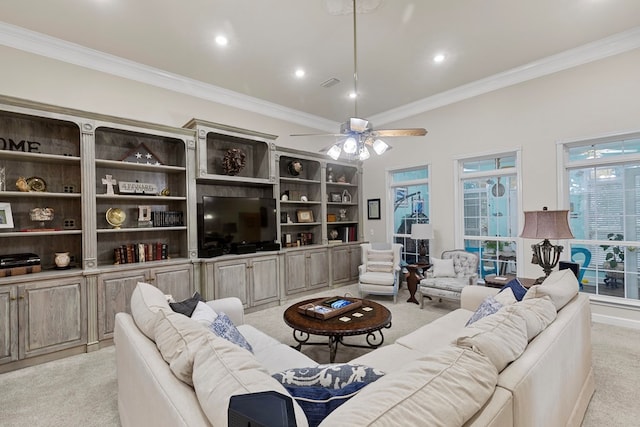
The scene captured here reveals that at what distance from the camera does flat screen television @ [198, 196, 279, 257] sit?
4.04 meters

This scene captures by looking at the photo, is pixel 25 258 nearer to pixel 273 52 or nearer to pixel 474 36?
pixel 273 52

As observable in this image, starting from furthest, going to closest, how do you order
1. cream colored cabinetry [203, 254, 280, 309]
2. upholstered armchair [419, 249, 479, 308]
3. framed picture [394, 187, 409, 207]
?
framed picture [394, 187, 409, 207] → upholstered armchair [419, 249, 479, 308] → cream colored cabinetry [203, 254, 280, 309]

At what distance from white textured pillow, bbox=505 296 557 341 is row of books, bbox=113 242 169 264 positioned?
149 inches

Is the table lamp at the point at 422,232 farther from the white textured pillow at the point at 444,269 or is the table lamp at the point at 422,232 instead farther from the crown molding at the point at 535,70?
the crown molding at the point at 535,70

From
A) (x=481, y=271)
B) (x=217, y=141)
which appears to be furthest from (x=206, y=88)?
(x=481, y=271)

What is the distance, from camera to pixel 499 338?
3.98ft

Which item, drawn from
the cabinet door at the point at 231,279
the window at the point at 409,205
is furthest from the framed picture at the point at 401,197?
the cabinet door at the point at 231,279

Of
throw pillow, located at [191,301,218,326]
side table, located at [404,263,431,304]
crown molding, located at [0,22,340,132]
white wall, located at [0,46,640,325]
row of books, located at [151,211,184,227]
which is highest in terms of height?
crown molding, located at [0,22,340,132]

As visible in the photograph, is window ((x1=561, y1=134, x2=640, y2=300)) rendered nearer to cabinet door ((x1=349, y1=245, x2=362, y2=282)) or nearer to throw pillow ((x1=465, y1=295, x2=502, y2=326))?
throw pillow ((x1=465, y1=295, x2=502, y2=326))

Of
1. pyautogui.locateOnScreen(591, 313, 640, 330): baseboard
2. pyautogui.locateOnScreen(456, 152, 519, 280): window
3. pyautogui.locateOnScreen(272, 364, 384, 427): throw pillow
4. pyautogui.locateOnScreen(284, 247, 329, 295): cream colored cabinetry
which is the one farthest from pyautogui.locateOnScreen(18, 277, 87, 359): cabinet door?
pyautogui.locateOnScreen(591, 313, 640, 330): baseboard

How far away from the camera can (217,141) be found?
4.57m

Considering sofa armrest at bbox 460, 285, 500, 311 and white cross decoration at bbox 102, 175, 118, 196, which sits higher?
white cross decoration at bbox 102, 175, 118, 196

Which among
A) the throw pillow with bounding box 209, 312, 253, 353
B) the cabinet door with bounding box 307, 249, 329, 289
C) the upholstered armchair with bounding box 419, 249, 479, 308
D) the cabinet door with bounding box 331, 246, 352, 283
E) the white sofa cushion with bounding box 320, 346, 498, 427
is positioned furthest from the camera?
the cabinet door with bounding box 331, 246, 352, 283

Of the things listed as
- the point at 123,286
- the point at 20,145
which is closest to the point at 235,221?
the point at 123,286
